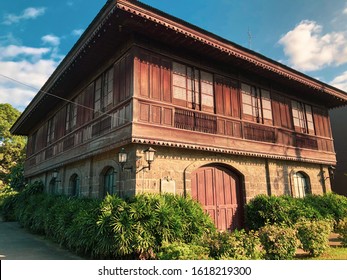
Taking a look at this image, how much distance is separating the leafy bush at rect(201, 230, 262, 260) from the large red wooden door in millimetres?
3454

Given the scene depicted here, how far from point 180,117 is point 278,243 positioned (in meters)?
4.73

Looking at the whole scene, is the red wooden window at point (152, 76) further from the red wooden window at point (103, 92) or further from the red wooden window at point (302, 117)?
the red wooden window at point (302, 117)

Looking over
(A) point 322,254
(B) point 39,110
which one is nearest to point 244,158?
(A) point 322,254

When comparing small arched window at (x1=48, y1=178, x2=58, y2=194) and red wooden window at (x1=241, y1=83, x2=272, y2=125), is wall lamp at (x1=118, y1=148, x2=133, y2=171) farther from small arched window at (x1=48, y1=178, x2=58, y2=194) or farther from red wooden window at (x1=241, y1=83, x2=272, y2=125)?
small arched window at (x1=48, y1=178, x2=58, y2=194)

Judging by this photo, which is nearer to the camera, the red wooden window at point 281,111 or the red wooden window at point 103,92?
the red wooden window at point 103,92

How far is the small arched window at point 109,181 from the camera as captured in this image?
31.7ft

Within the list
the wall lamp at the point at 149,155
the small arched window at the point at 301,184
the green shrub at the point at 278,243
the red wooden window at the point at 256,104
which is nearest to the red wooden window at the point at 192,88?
the red wooden window at the point at 256,104

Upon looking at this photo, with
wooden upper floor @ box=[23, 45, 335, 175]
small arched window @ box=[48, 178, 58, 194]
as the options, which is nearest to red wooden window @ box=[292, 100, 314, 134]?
wooden upper floor @ box=[23, 45, 335, 175]

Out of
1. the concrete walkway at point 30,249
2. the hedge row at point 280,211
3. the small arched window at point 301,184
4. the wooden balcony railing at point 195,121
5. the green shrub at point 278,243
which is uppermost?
the wooden balcony railing at point 195,121

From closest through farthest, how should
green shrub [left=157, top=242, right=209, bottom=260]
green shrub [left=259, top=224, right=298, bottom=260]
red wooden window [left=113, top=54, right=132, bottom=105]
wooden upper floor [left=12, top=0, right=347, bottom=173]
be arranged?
green shrub [left=157, top=242, right=209, bottom=260] < green shrub [left=259, top=224, right=298, bottom=260] < wooden upper floor [left=12, top=0, right=347, bottom=173] < red wooden window [left=113, top=54, right=132, bottom=105]

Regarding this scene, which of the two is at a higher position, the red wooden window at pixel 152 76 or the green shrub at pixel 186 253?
the red wooden window at pixel 152 76

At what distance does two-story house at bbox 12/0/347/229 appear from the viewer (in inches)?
329

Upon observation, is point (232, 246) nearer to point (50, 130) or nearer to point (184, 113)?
point (184, 113)
